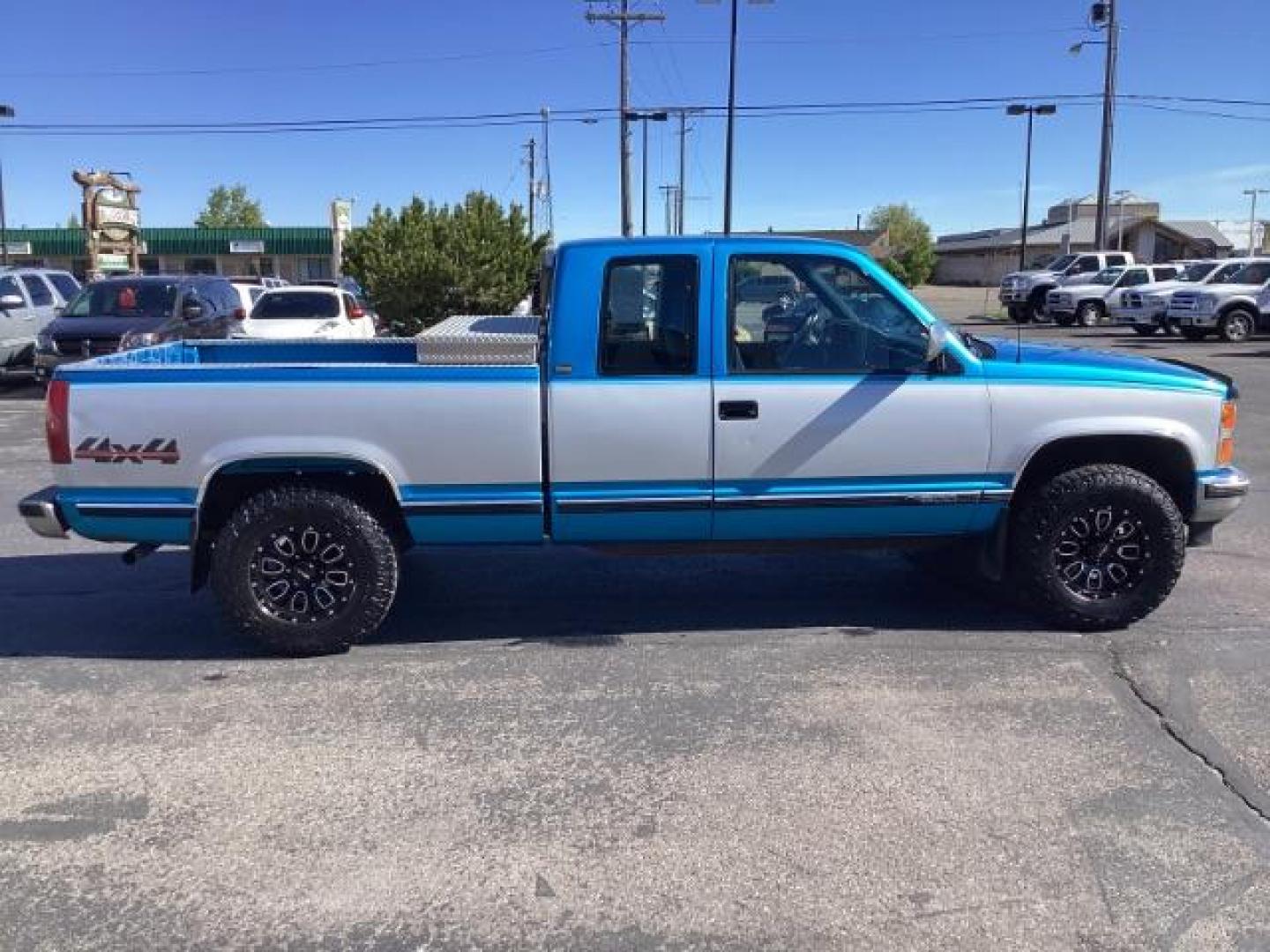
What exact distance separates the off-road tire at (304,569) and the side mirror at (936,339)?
2.59 metres

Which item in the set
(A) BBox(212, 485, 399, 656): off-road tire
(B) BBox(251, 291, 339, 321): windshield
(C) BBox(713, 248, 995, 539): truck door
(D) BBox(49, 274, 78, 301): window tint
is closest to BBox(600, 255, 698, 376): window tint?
(C) BBox(713, 248, 995, 539): truck door

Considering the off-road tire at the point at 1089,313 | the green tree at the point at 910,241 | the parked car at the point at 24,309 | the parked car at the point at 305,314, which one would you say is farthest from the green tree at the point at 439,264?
the green tree at the point at 910,241

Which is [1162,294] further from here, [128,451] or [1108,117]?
[128,451]

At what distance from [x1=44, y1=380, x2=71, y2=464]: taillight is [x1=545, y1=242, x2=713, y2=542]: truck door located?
81.1 inches

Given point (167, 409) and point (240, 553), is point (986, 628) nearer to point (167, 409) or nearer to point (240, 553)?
point (240, 553)

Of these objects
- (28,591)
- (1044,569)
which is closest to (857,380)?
(1044,569)

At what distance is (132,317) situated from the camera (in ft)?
50.9

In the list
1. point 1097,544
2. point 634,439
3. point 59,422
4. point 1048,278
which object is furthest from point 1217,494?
point 1048,278

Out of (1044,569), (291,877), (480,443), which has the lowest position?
(291,877)

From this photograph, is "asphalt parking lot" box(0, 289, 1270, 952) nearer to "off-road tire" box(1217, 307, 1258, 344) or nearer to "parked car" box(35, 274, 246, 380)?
"parked car" box(35, 274, 246, 380)

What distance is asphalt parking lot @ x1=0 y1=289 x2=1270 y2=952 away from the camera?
299cm

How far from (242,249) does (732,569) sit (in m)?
68.2

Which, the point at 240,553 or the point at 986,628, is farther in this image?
the point at 986,628

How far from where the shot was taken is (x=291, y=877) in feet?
10.4
